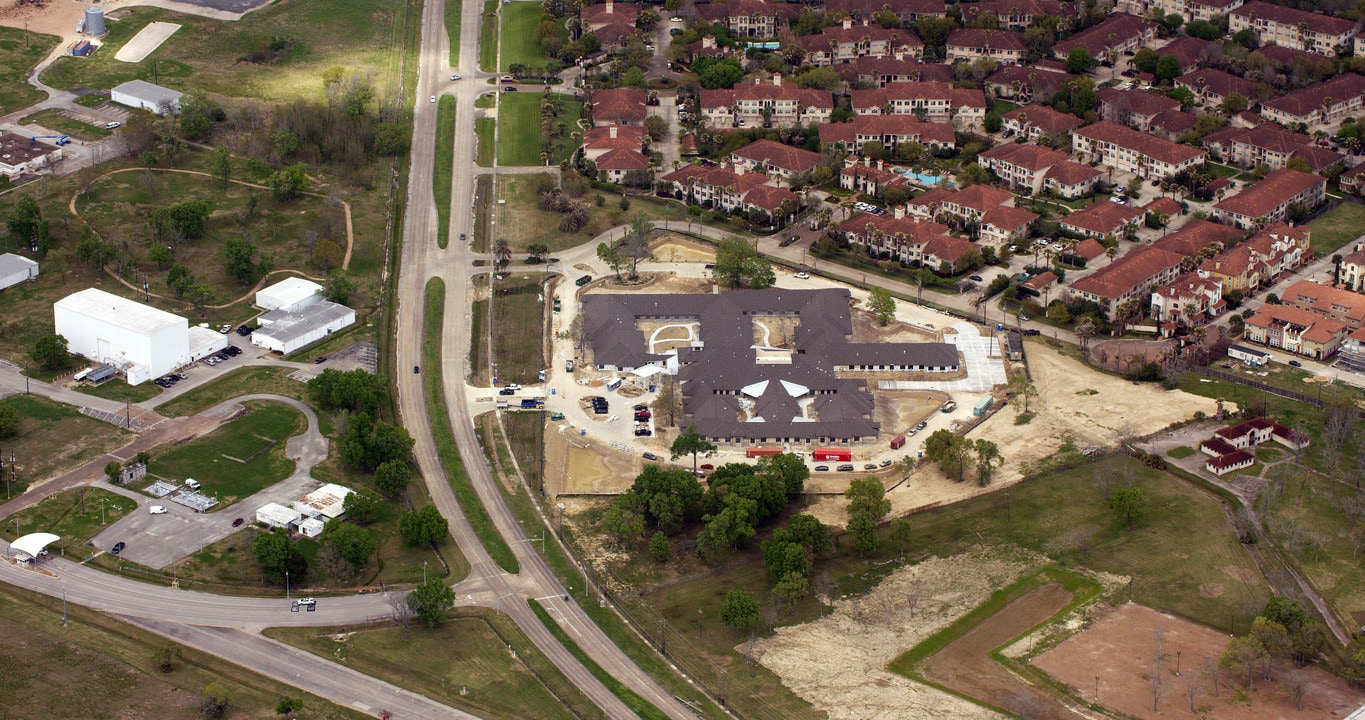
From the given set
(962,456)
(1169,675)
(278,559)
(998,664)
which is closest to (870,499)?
(962,456)

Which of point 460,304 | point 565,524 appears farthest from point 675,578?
point 460,304

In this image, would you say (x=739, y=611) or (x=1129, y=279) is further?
(x=1129, y=279)

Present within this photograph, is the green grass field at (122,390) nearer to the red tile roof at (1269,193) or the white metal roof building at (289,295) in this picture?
the white metal roof building at (289,295)

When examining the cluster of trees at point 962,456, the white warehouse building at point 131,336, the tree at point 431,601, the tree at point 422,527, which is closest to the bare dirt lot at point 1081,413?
the cluster of trees at point 962,456

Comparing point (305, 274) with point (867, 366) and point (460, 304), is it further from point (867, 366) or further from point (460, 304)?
→ point (867, 366)

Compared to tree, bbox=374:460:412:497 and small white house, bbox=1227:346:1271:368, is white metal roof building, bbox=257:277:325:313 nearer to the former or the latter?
tree, bbox=374:460:412:497

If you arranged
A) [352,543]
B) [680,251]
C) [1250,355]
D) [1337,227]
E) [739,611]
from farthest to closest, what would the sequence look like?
[1337,227]
[680,251]
[1250,355]
[352,543]
[739,611]

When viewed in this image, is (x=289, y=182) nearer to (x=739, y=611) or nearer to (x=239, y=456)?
(x=239, y=456)
